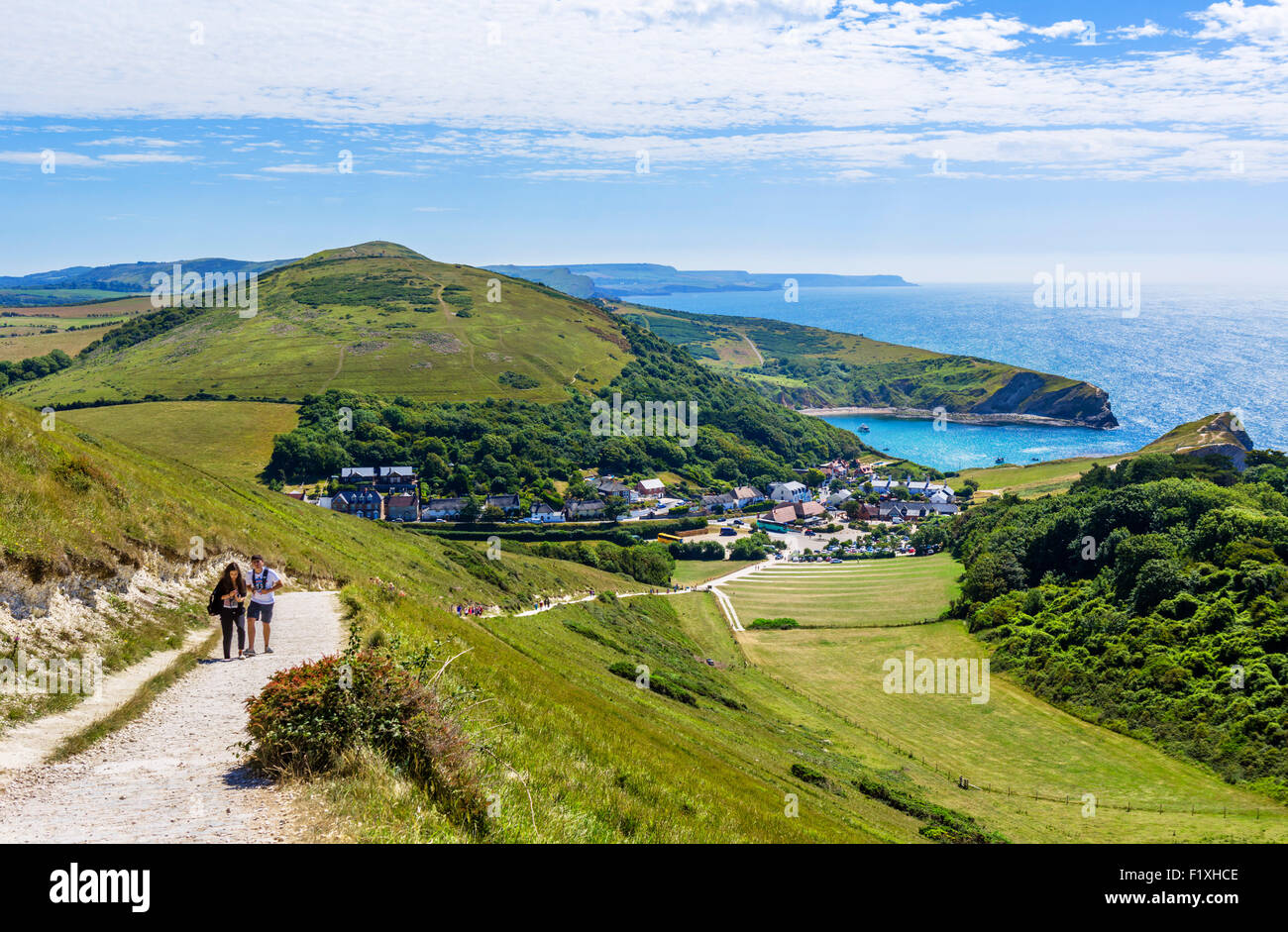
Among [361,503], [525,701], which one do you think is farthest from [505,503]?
[525,701]

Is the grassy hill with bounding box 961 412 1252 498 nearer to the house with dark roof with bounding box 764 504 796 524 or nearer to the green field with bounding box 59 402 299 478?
the house with dark roof with bounding box 764 504 796 524

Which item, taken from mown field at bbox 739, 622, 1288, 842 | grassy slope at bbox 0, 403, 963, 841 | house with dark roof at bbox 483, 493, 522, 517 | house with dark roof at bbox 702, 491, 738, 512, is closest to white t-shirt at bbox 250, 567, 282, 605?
grassy slope at bbox 0, 403, 963, 841

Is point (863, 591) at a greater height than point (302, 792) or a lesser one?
lesser

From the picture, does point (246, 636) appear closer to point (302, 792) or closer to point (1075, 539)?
point (302, 792)

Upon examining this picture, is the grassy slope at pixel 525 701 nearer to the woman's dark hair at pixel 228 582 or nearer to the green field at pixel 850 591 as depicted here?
the woman's dark hair at pixel 228 582

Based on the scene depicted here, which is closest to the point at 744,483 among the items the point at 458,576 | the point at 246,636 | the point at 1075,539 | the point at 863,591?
the point at 863,591
